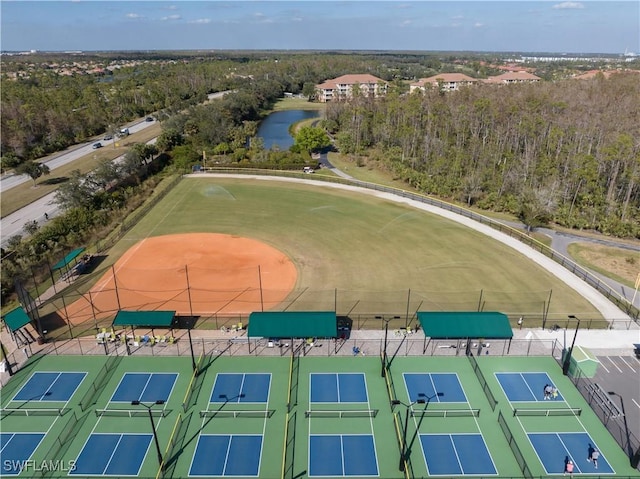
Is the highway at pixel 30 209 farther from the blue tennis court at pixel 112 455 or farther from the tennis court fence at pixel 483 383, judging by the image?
the tennis court fence at pixel 483 383

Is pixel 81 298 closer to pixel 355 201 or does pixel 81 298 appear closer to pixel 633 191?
pixel 355 201

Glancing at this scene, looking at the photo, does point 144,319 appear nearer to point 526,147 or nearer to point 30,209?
point 30,209

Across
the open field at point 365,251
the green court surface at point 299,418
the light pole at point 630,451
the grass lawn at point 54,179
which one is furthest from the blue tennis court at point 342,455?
the grass lawn at point 54,179

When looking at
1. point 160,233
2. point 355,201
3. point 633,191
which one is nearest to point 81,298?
point 160,233

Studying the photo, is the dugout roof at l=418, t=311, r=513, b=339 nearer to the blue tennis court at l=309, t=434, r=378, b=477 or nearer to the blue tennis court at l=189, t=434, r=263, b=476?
the blue tennis court at l=309, t=434, r=378, b=477

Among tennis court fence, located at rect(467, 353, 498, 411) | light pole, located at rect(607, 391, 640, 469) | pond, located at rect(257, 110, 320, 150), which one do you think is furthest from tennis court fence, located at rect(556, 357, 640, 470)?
pond, located at rect(257, 110, 320, 150)

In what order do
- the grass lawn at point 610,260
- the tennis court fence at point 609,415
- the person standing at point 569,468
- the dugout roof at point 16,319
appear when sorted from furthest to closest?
the grass lawn at point 610,260 → the dugout roof at point 16,319 → the tennis court fence at point 609,415 → the person standing at point 569,468

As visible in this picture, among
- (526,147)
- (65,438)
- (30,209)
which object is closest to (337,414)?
(65,438)
